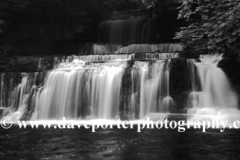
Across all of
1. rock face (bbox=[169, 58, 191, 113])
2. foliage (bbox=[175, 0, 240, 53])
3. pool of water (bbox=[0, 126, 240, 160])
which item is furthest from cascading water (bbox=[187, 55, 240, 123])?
pool of water (bbox=[0, 126, 240, 160])

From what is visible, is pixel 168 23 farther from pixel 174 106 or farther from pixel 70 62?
pixel 174 106

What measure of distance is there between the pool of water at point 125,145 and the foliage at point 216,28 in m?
6.24

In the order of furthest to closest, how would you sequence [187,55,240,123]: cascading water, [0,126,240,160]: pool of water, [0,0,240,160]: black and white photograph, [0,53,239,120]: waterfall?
[0,53,239,120]: waterfall < [187,55,240,123]: cascading water < [0,0,240,160]: black and white photograph < [0,126,240,160]: pool of water

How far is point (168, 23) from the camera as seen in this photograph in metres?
25.8

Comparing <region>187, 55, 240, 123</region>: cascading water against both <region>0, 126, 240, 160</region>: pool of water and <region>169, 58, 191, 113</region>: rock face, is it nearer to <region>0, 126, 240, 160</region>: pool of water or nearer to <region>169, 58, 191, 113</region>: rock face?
<region>169, 58, 191, 113</region>: rock face

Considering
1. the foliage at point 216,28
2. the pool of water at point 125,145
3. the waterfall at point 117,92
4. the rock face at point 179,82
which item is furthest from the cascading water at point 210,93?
the pool of water at point 125,145

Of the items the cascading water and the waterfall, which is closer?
the cascading water

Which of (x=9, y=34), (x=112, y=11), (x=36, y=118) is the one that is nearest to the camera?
(x=36, y=118)

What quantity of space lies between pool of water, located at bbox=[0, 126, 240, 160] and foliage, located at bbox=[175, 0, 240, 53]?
624 cm

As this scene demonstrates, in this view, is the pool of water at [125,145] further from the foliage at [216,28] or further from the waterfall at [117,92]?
the foliage at [216,28]

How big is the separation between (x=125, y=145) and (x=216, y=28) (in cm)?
974

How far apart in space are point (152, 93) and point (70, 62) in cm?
742

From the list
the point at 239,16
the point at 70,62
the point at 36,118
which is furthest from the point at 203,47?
the point at 36,118

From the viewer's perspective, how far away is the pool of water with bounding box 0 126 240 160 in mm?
6926
